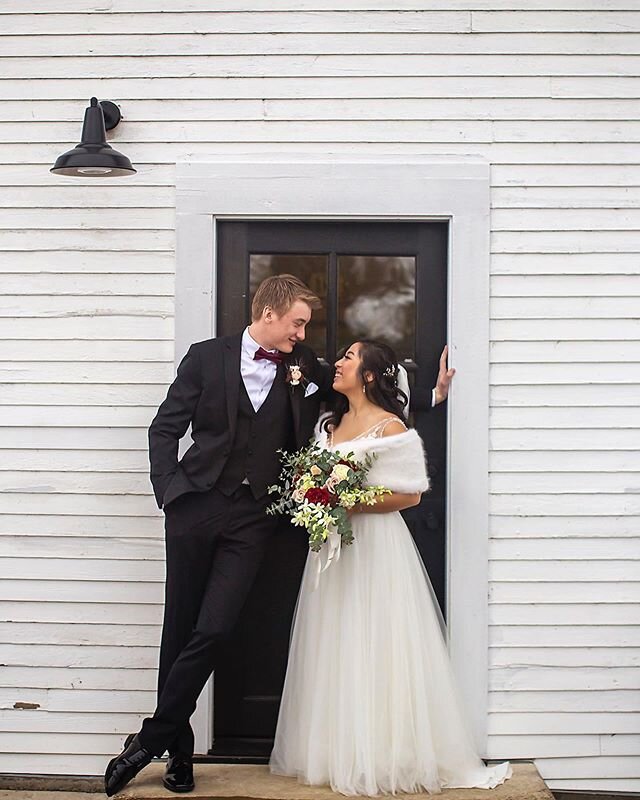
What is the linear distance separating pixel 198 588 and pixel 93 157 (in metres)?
1.69

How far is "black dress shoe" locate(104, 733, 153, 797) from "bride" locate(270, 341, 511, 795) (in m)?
0.57

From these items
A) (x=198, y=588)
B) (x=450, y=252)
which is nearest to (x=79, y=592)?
(x=198, y=588)

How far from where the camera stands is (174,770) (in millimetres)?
4184

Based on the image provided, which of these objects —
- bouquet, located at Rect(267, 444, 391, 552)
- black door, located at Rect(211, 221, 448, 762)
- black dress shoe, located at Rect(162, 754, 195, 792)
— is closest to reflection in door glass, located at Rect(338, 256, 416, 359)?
black door, located at Rect(211, 221, 448, 762)

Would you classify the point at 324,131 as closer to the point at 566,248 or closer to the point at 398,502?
the point at 566,248

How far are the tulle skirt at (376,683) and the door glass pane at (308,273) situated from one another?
2.71 ft

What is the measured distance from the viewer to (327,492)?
4004 millimetres

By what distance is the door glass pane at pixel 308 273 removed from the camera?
458 centimetres

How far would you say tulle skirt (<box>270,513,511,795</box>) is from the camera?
4.09 meters

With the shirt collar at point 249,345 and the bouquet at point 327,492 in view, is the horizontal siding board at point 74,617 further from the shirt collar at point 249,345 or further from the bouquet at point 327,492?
the shirt collar at point 249,345

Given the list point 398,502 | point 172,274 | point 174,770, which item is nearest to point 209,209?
point 172,274

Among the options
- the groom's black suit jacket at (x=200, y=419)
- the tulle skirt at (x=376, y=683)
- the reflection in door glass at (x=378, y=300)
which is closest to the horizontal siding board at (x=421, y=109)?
the reflection in door glass at (x=378, y=300)

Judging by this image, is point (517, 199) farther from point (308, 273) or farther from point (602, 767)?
point (602, 767)

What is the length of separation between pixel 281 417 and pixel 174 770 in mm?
1398
